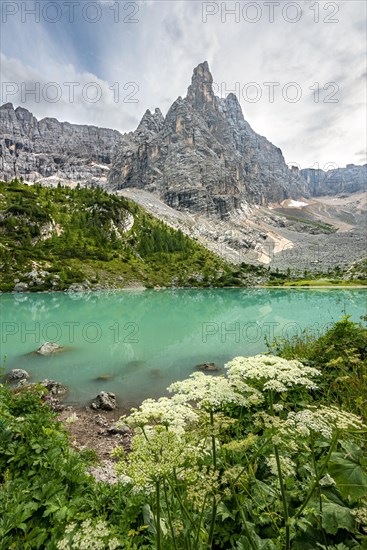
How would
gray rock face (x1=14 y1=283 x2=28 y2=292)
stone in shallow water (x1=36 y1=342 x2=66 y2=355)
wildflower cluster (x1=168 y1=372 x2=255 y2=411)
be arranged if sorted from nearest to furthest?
wildflower cluster (x1=168 y1=372 x2=255 y2=411) < stone in shallow water (x1=36 y1=342 x2=66 y2=355) < gray rock face (x1=14 y1=283 x2=28 y2=292)

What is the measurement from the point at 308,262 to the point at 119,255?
13509 centimetres

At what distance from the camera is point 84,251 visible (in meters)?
111

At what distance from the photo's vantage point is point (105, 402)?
43.4ft

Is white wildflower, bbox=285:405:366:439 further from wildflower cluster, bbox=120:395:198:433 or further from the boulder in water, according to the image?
the boulder in water

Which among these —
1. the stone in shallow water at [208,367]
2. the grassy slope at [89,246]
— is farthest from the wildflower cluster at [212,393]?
the grassy slope at [89,246]

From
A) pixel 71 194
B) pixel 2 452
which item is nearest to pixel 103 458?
pixel 2 452

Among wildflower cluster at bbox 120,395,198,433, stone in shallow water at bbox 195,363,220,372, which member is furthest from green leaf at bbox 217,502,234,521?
stone in shallow water at bbox 195,363,220,372

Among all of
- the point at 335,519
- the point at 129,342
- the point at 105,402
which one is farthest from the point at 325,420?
the point at 129,342

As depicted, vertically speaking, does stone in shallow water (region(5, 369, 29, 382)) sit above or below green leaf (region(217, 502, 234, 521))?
below

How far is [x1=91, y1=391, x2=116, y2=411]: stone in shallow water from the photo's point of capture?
13.1 metres

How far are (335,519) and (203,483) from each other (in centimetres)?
118

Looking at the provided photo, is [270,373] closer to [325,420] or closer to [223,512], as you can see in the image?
[325,420]

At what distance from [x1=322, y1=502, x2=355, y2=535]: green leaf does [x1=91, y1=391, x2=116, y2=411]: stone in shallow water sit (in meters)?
12.2

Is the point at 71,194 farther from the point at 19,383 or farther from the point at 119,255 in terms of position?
the point at 19,383
